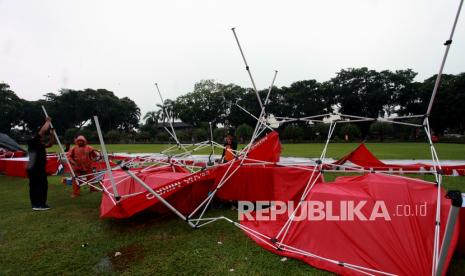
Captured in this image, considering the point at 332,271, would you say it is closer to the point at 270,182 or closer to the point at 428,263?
the point at 428,263

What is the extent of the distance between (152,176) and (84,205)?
8.20 feet

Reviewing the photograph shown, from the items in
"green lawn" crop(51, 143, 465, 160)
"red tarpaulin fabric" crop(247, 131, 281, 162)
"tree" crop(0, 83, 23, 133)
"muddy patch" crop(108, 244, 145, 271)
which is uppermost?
"tree" crop(0, 83, 23, 133)

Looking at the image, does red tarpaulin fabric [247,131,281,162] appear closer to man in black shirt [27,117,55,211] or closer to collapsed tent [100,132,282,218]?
collapsed tent [100,132,282,218]

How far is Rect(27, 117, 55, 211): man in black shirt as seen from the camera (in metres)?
6.43

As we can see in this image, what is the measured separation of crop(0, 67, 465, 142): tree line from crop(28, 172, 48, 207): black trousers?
38026 mm

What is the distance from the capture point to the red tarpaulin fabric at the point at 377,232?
3.21 metres

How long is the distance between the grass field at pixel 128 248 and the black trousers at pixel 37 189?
0.99 feet

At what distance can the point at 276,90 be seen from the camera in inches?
2354

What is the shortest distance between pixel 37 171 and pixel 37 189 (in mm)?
406

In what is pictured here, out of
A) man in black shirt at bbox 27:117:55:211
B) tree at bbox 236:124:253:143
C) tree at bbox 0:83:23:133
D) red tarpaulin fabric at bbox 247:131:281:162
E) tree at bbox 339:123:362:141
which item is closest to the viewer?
red tarpaulin fabric at bbox 247:131:281:162

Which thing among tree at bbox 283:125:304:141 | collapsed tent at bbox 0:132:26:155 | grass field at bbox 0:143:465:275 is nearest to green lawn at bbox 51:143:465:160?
collapsed tent at bbox 0:132:26:155

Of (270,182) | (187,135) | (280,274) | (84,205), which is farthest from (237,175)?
(187,135)

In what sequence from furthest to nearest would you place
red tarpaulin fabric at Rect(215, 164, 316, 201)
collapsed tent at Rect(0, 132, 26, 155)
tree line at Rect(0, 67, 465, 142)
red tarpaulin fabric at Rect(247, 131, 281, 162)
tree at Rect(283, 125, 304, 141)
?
tree line at Rect(0, 67, 465, 142)
tree at Rect(283, 125, 304, 141)
collapsed tent at Rect(0, 132, 26, 155)
red tarpaulin fabric at Rect(247, 131, 281, 162)
red tarpaulin fabric at Rect(215, 164, 316, 201)

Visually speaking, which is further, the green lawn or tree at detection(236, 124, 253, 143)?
tree at detection(236, 124, 253, 143)
